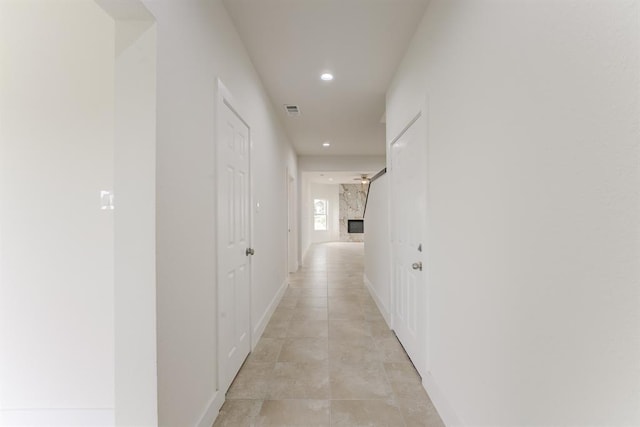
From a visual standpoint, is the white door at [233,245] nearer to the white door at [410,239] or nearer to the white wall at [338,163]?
the white door at [410,239]

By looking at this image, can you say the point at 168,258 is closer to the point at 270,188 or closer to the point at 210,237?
the point at 210,237

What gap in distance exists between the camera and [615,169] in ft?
2.31

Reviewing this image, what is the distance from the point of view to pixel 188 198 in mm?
1497

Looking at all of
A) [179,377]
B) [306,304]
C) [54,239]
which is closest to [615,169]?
[179,377]

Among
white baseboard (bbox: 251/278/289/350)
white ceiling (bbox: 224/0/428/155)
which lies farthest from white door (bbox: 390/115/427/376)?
white baseboard (bbox: 251/278/289/350)

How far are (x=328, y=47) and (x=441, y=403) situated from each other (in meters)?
2.84

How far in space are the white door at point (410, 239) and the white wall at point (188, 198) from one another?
1.48 metres

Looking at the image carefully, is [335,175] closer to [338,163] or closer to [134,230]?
[338,163]

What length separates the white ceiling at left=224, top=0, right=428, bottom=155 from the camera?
2066 mm

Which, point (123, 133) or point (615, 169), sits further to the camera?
point (123, 133)

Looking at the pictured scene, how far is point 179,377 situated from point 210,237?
0.76m

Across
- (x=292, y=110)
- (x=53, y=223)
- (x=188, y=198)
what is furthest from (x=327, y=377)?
(x=292, y=110)

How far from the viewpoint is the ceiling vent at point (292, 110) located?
13.0ft

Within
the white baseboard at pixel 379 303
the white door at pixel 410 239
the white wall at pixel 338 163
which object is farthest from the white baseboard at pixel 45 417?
the white wall at pixel 338 163
